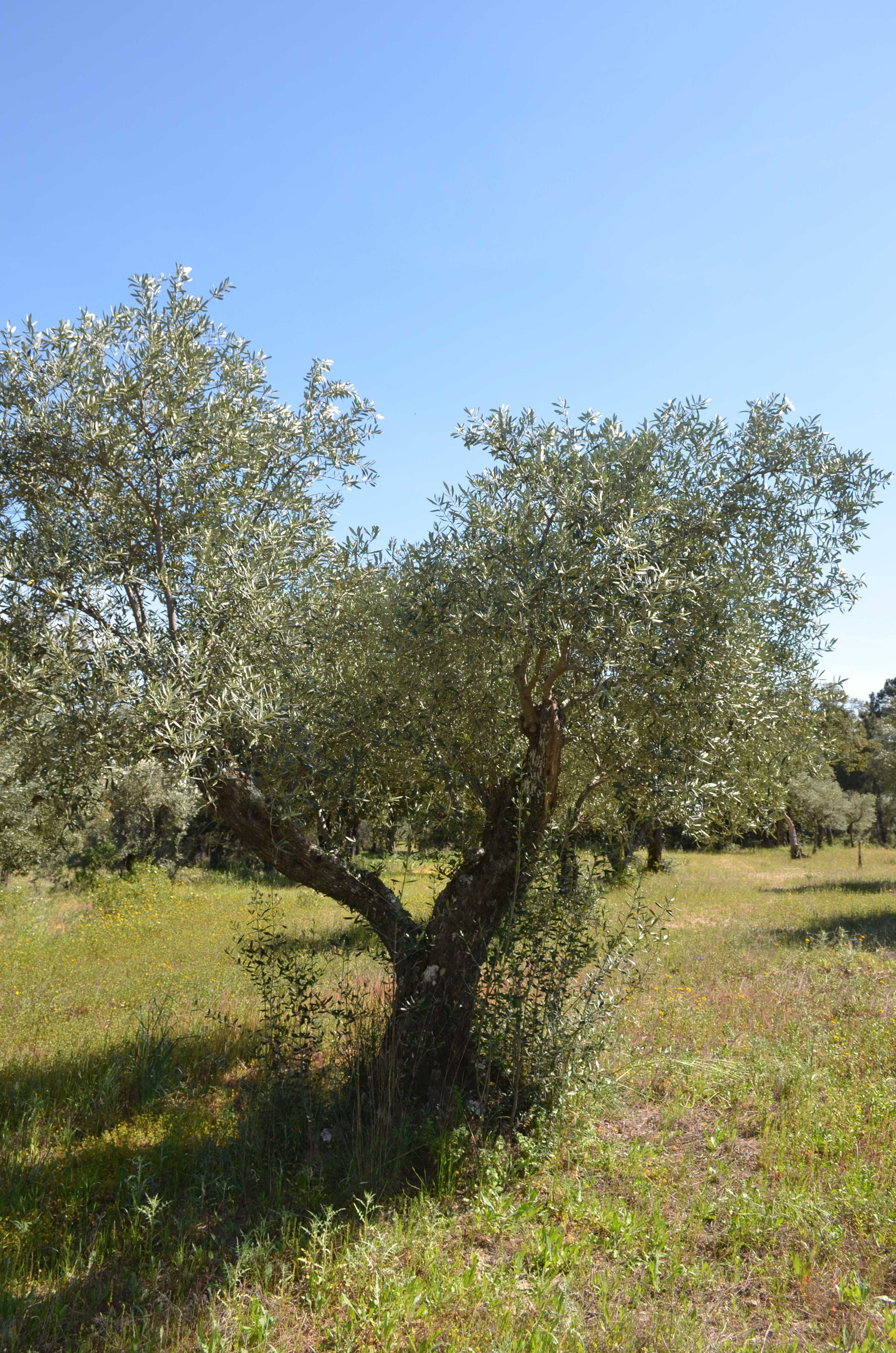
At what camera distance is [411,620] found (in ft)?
20.9

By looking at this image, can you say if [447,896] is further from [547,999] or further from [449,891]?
[547,999]

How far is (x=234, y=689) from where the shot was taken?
5352 millimetres

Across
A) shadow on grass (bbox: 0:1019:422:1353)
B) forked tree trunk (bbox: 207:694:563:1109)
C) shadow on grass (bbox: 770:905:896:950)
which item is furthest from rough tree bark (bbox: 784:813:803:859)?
shadow on grass (bbox: 0:1019:422:1353)

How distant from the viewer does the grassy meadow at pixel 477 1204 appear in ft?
14.4

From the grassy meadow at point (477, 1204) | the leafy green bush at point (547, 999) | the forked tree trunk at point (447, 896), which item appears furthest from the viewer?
the forked tree trunk at point (447, 896)

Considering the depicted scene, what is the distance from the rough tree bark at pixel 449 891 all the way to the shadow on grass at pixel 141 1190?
43.0 inches

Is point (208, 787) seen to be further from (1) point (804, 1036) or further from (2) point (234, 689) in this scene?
(1) point (804, 1036)

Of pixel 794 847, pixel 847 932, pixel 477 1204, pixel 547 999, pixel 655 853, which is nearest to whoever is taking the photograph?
pixel 477 1204

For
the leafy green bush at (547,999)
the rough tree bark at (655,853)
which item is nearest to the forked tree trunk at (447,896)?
the leafy green bush at (547,999)

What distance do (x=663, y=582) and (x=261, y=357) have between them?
16.0ft

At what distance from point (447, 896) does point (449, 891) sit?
0.19 feet

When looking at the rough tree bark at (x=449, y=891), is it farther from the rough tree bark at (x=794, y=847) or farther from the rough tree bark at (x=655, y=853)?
the rough tree bark at (x=794, y=847)

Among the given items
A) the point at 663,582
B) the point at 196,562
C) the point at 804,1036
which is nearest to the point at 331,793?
the point at 196,562

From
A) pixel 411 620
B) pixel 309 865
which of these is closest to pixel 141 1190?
pixel 309 865
